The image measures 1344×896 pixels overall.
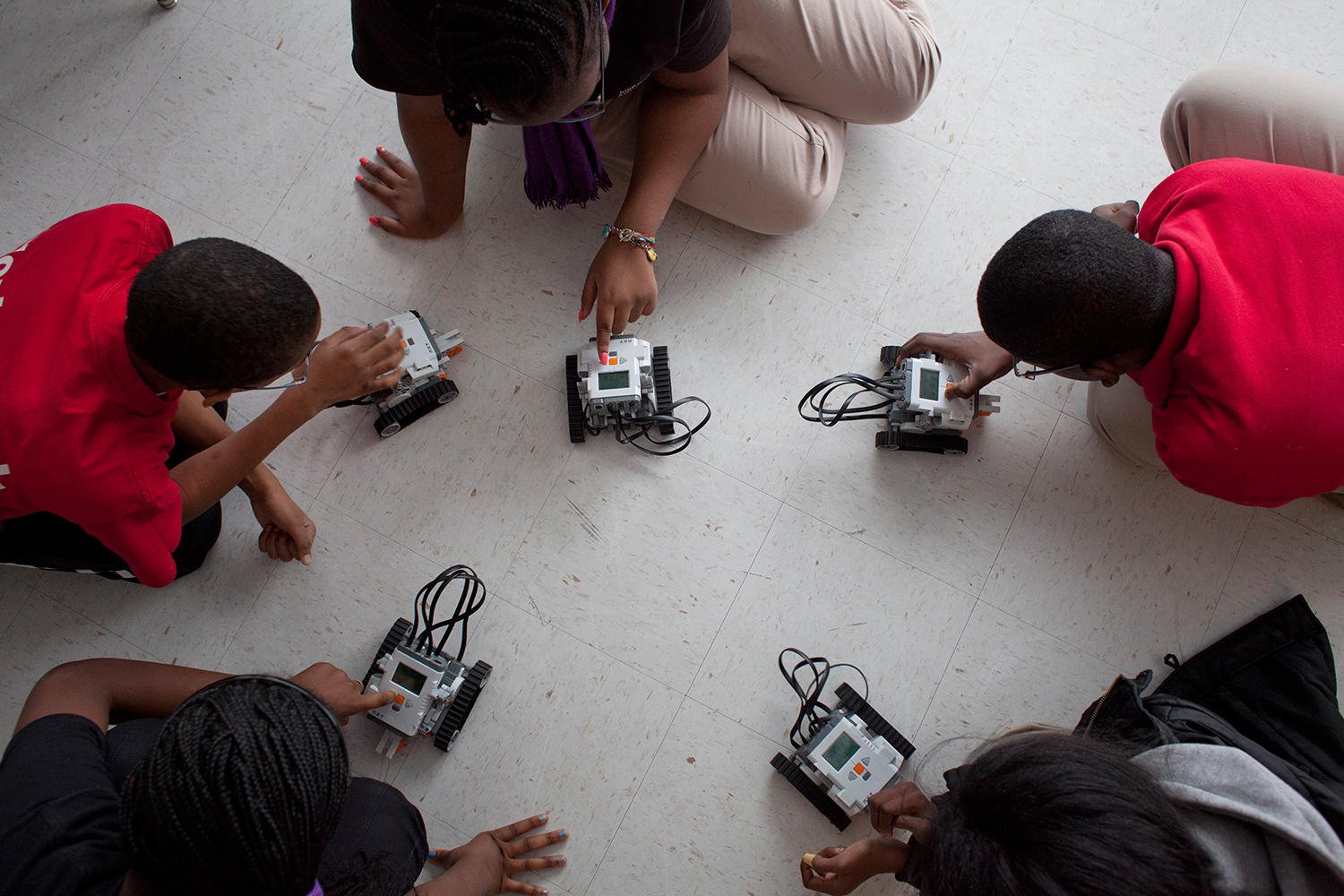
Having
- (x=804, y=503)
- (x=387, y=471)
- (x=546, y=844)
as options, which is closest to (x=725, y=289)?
(x=804, y=503)

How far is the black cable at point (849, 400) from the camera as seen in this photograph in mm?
1396

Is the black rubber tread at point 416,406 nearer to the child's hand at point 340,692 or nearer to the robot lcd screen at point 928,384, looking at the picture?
the child's hand at point 340,692

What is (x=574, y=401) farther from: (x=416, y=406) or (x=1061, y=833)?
(x=1061, y=833)

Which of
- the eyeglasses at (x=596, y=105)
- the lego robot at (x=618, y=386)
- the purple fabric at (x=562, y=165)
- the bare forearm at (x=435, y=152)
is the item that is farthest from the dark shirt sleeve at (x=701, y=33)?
the lego robot at (x=618, y=386)

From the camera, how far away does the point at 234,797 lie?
73 cm

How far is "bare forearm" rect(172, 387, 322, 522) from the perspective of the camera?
1147mm

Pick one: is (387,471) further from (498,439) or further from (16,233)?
(16,233)

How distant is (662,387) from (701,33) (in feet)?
1.97

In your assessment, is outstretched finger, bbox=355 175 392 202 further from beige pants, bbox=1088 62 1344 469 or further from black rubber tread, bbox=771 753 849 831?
beige pants, bbox=1088 62 1344 469

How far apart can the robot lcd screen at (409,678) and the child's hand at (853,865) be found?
28.5 inches

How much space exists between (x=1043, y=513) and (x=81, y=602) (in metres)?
1.84

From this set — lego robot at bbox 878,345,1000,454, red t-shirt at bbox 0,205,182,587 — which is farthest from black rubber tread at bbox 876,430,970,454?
red t-shirt at bbox 0,205,182,587

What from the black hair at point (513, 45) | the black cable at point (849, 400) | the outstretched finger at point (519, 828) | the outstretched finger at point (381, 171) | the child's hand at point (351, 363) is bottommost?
the outstretched finger at point (519, 828)

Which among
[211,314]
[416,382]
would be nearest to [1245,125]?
[416,382]
